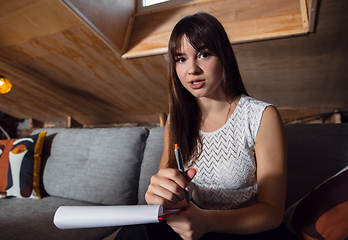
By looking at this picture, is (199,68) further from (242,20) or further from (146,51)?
(146,51)

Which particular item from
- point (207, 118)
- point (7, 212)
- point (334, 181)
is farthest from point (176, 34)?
point (7, 212)

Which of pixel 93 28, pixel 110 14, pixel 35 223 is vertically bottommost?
pixel 35 223

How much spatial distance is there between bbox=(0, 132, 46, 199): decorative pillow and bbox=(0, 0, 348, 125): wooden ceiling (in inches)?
37.6

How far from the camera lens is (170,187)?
52 cm

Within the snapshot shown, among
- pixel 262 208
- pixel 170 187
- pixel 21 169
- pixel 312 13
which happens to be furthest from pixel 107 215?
pixel 312 13

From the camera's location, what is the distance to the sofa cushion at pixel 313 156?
1.06m

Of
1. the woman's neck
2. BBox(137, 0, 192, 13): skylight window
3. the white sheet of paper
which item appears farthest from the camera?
BBox(137, 0, 192, 13): skylight window

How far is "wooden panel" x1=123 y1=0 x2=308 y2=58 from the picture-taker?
147 cm

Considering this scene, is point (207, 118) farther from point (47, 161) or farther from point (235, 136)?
point (47, 161)

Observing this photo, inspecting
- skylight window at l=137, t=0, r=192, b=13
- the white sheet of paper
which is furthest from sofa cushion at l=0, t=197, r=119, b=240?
skylight window at l=137, t=0, r=192, b=13

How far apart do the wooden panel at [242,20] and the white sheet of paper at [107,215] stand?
1431mm

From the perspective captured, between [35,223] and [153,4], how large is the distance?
1747 millimetres

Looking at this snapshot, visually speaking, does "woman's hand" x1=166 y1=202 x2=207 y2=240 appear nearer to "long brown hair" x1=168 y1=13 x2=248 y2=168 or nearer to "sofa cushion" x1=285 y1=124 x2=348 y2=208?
"long brown hair" x1=168 y1=13 x2=248 y2=168

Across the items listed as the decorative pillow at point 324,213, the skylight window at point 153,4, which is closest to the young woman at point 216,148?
the decorative pillow at point 324,213
